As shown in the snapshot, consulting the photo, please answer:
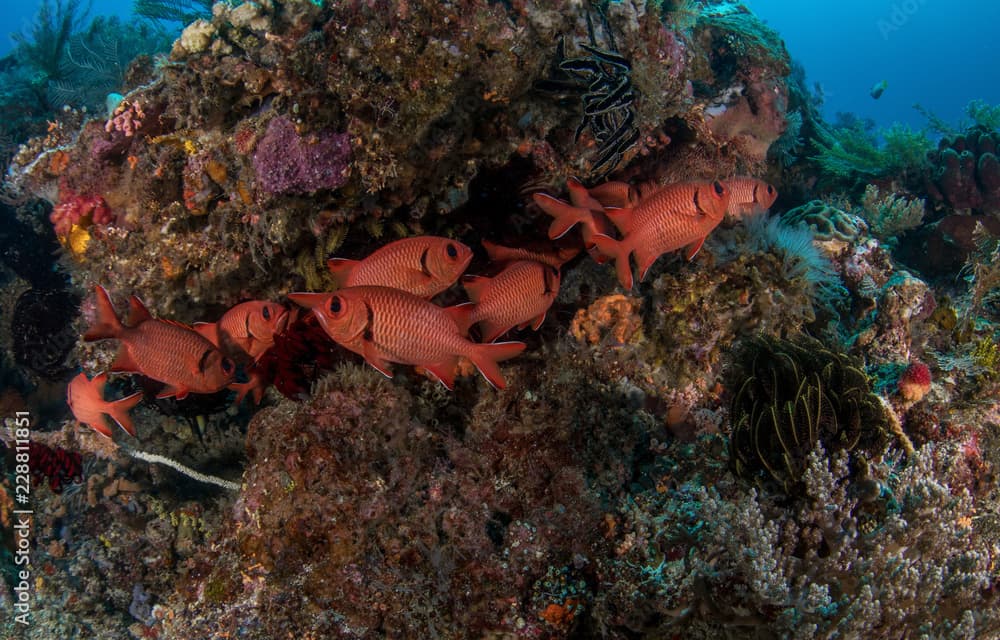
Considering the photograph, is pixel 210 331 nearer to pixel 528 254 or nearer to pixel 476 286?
pixel 476 286

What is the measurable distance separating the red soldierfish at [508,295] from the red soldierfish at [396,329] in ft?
1.02

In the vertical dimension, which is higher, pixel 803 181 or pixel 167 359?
pixel 803 181

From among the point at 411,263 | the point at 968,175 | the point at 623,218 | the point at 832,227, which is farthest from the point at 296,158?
the point at 968,175

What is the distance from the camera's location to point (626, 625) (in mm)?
2852

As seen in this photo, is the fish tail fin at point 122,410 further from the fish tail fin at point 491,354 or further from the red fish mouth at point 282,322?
the fish tail fin at point 491,354

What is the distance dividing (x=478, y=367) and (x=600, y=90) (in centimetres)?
266

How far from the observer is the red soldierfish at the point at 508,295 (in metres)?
3.40

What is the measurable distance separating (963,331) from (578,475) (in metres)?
3.81

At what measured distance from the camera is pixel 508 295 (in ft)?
11.2

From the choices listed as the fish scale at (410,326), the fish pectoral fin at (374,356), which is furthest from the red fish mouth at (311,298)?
the fish pectoral fin at (374,356)

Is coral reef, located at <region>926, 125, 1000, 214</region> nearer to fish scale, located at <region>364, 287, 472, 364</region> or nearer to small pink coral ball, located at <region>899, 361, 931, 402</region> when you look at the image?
small pink coral ball, located at <region>899, 361, 931, 402</region>

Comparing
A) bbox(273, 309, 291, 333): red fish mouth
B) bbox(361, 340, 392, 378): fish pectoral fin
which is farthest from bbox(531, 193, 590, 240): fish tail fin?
bbox(273, 309, 291, 333): red fish mouth

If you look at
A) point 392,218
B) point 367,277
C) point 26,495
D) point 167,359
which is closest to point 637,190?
point 392,218

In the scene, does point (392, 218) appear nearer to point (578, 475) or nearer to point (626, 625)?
point (578, 475)
